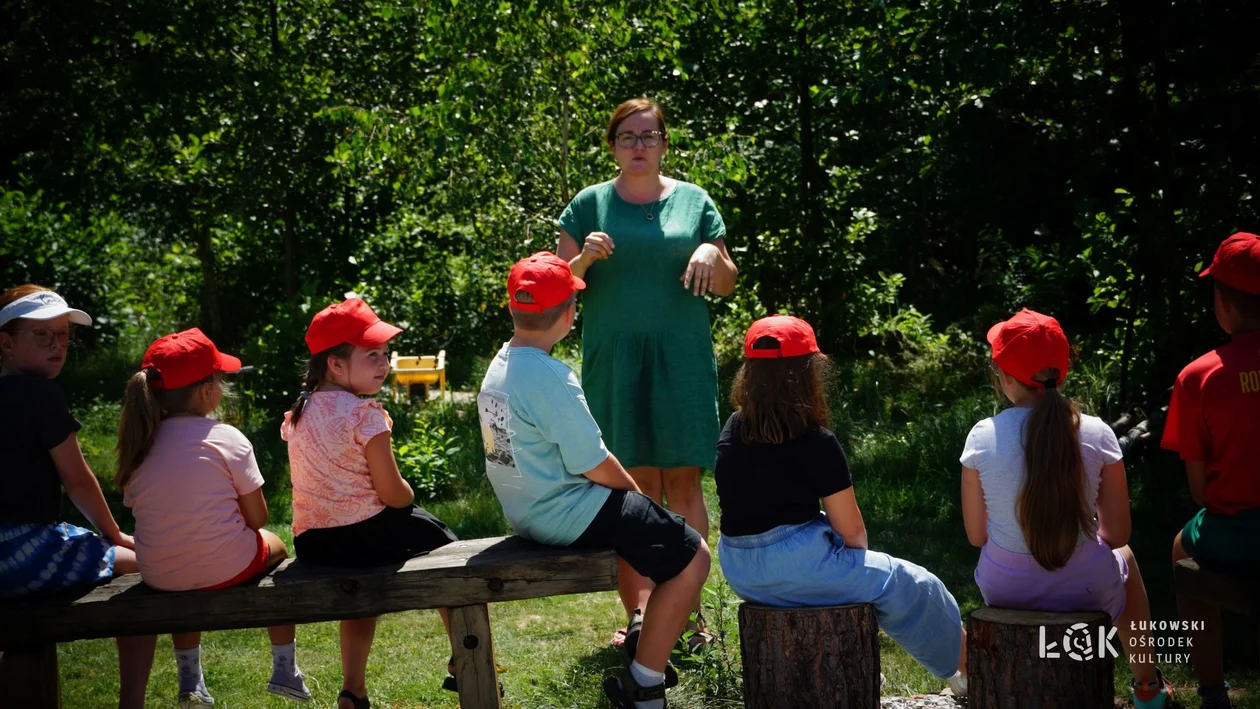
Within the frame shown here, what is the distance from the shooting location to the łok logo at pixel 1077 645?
129 inches

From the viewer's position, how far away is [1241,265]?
3635 millimetres

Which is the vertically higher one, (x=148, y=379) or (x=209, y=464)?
(x=148, y=379)

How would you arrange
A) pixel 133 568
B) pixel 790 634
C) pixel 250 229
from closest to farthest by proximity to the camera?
pixel 790 634
pixel 133 568
pixel 250 229

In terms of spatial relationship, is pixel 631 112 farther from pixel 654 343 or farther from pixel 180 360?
pixel 180 360

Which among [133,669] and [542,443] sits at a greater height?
[542,443]

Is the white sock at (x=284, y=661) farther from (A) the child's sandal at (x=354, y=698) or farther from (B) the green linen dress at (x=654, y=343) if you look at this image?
(B) the green linen dress at (x=654, y=343)

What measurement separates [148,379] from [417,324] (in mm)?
7741

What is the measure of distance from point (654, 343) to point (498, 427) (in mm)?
965

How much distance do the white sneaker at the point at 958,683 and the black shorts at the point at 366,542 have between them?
73.2 inches

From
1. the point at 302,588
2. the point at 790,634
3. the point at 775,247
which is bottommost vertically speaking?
the point at 790,634

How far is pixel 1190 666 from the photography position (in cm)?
423

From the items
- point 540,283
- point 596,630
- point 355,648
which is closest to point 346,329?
point 540,283

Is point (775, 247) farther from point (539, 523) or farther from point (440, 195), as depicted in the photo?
point (539, 523)

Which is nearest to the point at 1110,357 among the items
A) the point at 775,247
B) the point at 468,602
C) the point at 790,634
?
the point at 775,247
